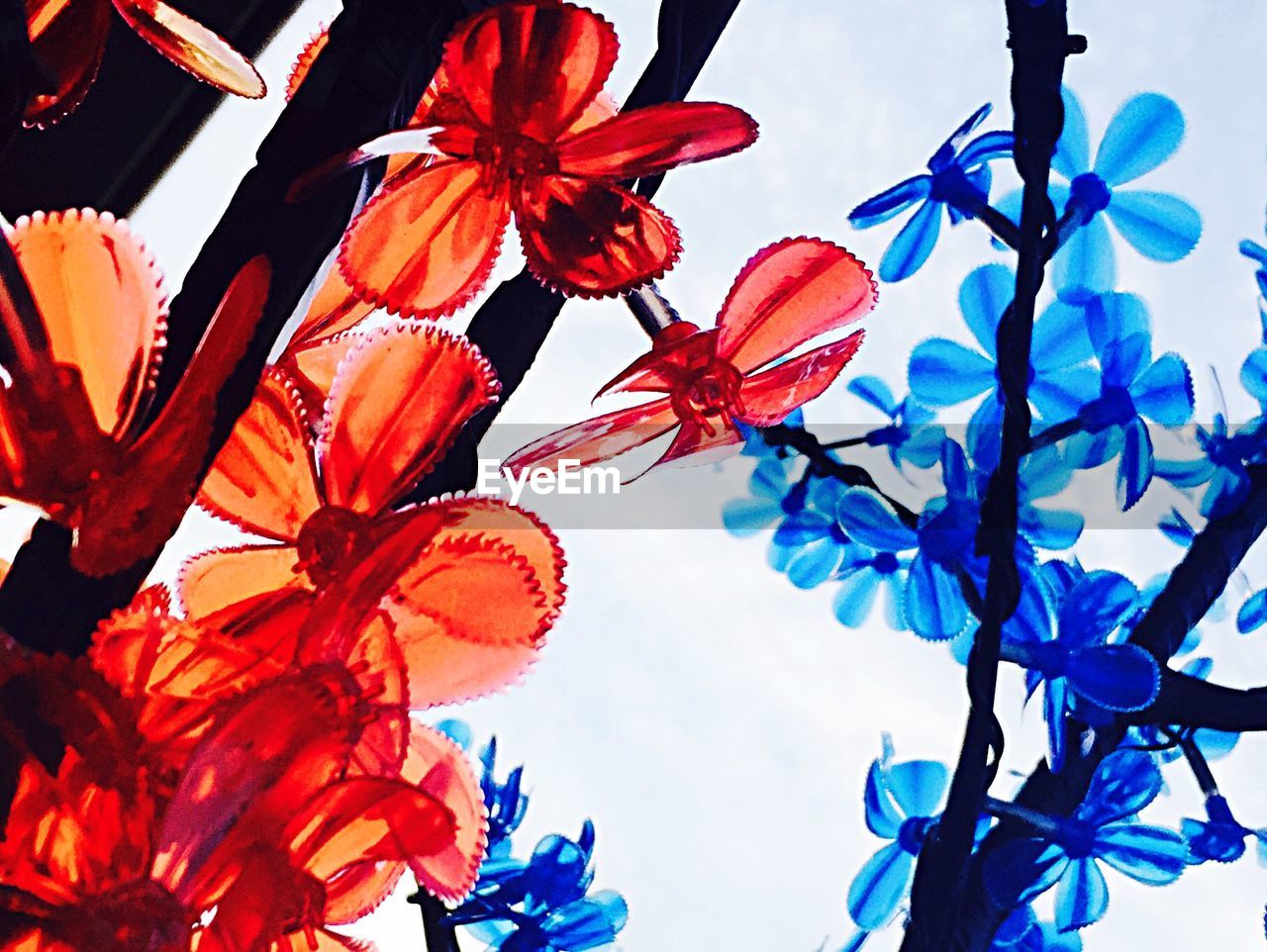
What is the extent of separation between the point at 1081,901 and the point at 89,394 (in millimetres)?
347

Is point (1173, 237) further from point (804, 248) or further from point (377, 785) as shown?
point (377, 785)

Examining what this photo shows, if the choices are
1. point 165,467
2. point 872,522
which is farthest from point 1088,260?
point 165,467

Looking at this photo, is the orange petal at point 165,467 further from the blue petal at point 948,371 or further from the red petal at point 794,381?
the blue petal at point 948,371

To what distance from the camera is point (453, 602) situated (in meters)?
0.26

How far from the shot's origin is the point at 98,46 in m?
0.34

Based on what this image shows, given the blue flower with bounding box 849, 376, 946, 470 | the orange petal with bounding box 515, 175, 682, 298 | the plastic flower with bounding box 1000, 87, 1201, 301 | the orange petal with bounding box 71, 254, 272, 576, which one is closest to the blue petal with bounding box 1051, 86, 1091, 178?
the plastic flower with bounding box 1000, 87, 1201, 301

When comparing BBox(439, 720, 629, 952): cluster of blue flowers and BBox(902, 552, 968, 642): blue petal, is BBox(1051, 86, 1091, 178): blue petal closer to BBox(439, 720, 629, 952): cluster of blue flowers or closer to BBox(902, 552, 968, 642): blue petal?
BBox(902, 552, 968, 642): blue petal

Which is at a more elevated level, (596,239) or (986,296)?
(986,296)

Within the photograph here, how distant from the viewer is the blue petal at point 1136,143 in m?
0.42

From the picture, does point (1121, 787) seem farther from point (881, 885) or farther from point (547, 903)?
point (547, 903)

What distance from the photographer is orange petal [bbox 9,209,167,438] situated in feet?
0.77

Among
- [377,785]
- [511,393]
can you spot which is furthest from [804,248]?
[377,785]

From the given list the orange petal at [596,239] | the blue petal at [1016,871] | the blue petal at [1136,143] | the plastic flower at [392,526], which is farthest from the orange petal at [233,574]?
the blue petal at [1136,143]

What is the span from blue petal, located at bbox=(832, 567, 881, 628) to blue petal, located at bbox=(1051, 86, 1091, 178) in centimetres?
18
